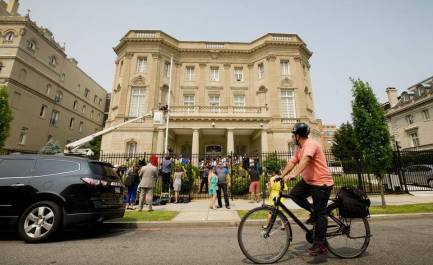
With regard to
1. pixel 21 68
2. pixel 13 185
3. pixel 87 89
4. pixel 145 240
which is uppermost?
pixel 87 89

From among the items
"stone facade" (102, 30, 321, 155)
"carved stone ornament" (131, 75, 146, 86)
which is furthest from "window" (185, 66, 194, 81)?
"carved stone ornament" (131, 75, 146, 86)

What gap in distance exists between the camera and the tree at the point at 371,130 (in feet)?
32.1

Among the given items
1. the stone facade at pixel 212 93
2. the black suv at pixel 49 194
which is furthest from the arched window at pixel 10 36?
the black suv at pixel 49 194

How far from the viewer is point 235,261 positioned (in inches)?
133

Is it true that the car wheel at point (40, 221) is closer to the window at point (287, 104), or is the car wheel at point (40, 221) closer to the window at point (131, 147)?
the window at point (131, 147)

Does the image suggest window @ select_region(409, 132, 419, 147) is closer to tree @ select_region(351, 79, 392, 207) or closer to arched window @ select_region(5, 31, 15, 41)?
tree @ select_region(351, 79, 392, 207)

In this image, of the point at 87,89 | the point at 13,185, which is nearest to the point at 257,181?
the point at 13,185

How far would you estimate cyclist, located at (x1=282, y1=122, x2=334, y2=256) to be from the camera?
10.6 ft

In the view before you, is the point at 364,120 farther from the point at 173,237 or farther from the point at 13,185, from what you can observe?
the point at 13,185

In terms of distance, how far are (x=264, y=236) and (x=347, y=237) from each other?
1425 millimetres

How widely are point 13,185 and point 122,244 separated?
285cm

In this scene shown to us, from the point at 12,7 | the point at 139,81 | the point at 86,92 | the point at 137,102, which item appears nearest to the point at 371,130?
the point at 137,102

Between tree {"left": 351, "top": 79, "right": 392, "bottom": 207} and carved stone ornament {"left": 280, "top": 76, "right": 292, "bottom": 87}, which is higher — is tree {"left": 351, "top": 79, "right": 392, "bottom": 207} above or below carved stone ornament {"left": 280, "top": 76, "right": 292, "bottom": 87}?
below

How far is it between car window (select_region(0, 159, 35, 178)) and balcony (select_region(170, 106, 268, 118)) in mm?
16255
